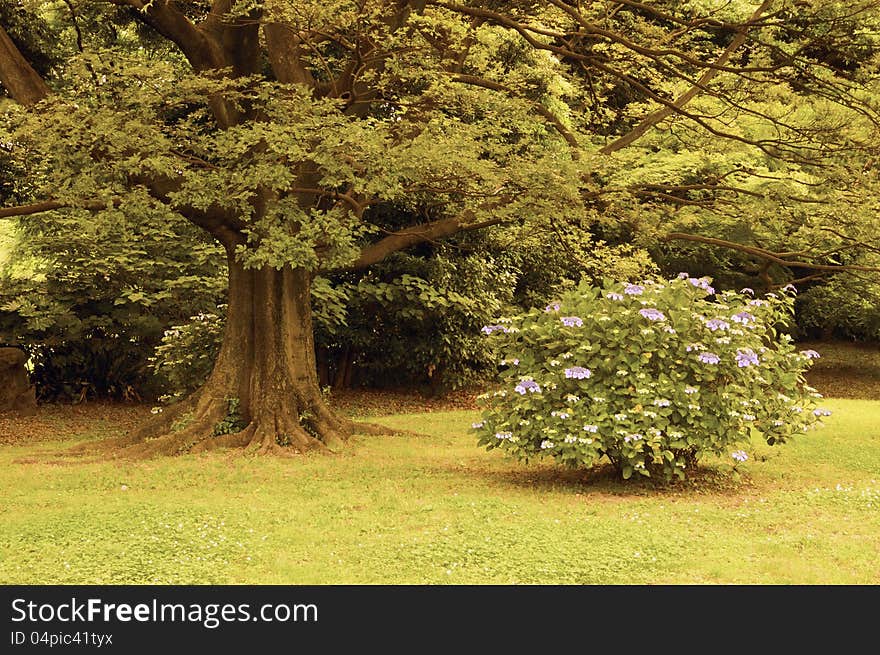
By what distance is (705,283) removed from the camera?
9.60 metres

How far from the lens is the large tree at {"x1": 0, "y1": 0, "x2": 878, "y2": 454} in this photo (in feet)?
32.5

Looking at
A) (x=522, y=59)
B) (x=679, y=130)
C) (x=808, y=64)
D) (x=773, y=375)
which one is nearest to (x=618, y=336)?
(x=773, y=375)

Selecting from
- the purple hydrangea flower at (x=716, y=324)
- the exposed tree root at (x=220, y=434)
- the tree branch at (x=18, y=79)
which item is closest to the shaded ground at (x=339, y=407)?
the exposed tree root at (x=220, y=434)

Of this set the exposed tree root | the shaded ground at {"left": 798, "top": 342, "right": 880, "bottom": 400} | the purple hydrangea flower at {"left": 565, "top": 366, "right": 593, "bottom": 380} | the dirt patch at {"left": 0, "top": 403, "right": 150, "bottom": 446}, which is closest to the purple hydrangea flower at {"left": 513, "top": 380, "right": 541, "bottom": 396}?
the purple hydrangea flower at {"left": 565, "top": 366, "right": 593, "bottom": 380}

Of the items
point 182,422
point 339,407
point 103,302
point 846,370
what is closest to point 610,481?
point 182,422

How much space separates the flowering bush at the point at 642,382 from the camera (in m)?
8.98

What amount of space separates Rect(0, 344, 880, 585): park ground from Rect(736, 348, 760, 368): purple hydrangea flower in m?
1.21

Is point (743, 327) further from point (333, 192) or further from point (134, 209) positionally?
point (134, 209)

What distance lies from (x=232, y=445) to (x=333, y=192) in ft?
10.5

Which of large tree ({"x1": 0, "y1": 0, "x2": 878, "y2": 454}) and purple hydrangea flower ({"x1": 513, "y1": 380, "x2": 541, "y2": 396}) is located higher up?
large tree ({"x1": 0, "y1": 0, "x2": 878, "y2": 454})

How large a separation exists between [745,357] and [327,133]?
4.42 meters

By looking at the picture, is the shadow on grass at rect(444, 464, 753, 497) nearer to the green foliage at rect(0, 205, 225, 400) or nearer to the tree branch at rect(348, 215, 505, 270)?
the tree branch at rect(348, 215, 505, 270)

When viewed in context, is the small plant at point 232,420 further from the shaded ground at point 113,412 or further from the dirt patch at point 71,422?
the dirt patch at point 71,422

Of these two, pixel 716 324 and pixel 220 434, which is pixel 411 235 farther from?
pixel 716 324
